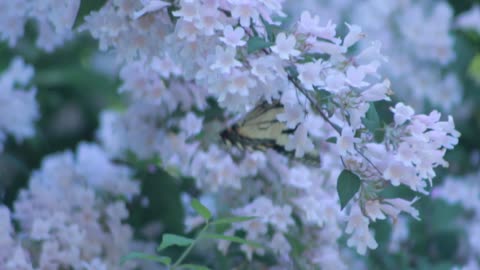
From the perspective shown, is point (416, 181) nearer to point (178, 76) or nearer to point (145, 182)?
point (178, 76)

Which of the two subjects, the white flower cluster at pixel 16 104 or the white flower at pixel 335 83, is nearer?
the white flower at pixel 335 83

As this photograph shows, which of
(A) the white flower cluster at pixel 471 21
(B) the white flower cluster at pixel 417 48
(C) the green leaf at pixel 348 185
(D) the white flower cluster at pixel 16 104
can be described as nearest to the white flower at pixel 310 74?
(C) the green leaf at pixel 348 185

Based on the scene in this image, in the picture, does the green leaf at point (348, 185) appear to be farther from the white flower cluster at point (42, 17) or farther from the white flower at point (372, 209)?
the white flower cluster at point (42, 17)

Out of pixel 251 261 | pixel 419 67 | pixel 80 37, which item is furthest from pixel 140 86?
pixel 80 37

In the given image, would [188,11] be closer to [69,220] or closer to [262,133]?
[262,133]

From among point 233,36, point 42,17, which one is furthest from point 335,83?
point 42,17

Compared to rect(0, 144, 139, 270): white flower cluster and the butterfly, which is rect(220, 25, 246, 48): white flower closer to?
the butterfly

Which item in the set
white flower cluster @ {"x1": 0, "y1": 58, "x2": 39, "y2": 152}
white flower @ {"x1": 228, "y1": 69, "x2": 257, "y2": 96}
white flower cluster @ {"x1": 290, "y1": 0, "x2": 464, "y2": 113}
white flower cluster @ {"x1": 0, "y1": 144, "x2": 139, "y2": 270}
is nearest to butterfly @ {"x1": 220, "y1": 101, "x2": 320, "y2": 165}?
white flower @ {"x1": 228, "y1": 69, "x2": 257, "y2": 96}
